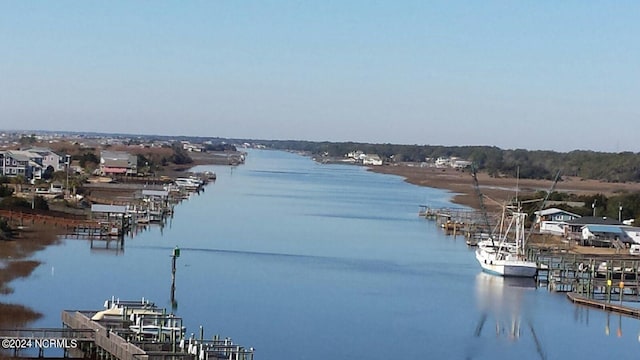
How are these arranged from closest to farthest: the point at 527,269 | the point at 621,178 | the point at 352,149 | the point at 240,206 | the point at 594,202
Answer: the point at 527,269
the point at 594,202
the point at 240,206
the point at 621,178
the point at 352,149

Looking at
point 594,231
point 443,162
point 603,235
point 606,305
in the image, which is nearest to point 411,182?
point 443,162

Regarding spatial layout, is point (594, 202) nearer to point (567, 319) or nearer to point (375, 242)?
point (375, 242)

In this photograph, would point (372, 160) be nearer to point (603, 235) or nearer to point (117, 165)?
point (117, 165)

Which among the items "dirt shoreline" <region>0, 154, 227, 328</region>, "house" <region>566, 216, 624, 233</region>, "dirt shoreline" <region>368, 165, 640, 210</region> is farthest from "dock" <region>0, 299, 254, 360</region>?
"dirt shoreline" <region>368, 165, 640, 210</region>

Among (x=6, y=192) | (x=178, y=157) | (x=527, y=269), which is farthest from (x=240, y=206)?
(x=178, y=157)

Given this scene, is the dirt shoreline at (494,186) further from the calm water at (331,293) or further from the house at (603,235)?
the calm water at (331,293)

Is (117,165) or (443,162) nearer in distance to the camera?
(117,165)
